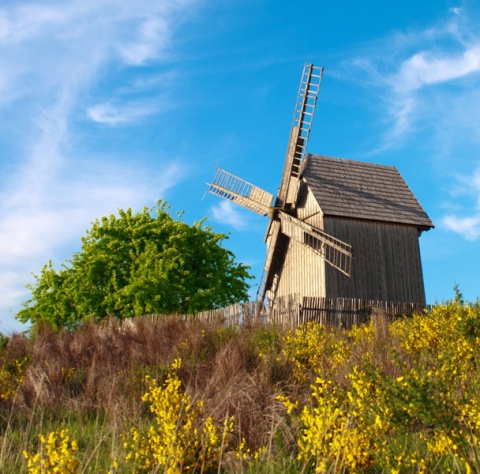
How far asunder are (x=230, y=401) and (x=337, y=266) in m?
16.8

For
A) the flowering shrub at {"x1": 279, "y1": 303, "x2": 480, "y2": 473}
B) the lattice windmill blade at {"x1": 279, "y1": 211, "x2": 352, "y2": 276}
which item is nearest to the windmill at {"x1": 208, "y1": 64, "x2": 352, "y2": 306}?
the lattice windmill blade at {"x1": 279, "y1": 211, "x2": 352, "y2": 276}

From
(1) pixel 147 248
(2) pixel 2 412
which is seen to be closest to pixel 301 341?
(2) pixel 2 412

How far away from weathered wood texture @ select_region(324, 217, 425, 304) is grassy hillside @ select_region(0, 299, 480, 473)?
10.2 m

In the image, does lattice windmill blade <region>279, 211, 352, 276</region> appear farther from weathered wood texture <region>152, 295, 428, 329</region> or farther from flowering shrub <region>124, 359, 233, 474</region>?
flowering shrub <region>124, 359, 233, 474</region>

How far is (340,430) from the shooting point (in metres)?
5.58

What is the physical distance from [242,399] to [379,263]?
60.6 ft

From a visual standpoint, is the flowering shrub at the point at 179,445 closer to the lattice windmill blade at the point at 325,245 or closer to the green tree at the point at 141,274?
the lattice windmill blade at the point at 325,245

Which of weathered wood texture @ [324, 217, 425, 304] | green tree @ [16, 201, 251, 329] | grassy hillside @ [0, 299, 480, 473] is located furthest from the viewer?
green tree @ [16, 201, 251, 329]

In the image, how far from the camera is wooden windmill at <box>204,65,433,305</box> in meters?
23.9

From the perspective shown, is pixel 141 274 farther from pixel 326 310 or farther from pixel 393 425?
pixel 393 425

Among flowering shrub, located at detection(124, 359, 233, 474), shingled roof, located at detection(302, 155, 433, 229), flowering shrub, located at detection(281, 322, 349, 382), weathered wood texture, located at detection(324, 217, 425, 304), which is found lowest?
flowering shrub, located at detection(124, 359, 233, 474)

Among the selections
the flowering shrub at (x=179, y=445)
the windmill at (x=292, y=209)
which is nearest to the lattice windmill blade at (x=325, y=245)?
the windmill at (x=292, y=209)

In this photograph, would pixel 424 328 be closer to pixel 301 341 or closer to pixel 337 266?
pixel 301 341

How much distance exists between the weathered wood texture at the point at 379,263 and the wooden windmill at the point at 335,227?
0.04m
